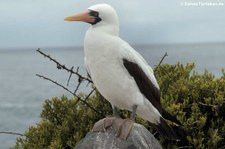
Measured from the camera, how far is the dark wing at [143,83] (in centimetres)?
566

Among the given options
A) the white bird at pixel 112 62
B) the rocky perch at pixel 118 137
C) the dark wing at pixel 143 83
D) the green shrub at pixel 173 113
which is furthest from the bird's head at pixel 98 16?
the green shrub at pixel 173 113

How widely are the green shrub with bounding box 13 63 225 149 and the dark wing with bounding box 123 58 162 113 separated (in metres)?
0.84

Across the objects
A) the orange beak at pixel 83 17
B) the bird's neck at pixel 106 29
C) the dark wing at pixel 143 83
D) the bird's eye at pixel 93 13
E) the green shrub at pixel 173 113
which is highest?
the bird's eye at pixel 93 13

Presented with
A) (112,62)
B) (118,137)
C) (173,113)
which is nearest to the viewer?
(112,62)

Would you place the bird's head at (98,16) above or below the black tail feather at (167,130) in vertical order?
above

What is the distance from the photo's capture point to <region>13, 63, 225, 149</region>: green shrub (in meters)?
6.78

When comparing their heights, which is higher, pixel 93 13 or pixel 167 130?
pixel 93 13

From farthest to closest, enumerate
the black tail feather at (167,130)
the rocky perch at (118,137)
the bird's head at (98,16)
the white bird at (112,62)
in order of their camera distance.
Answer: the black tail feather at (167,130) → the rocky perch at (118,137) → the bird's head at (98,16) → the white bird at (112,62)

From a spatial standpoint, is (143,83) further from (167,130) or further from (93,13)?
(93,13)

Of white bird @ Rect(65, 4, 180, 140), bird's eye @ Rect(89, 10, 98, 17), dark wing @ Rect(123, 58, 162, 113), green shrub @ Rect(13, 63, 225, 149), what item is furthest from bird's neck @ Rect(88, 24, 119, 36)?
green shrub @ Rect(13, 63, 225, 149)

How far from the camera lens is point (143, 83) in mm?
5824

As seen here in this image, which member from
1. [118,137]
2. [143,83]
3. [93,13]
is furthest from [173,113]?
[93,13]

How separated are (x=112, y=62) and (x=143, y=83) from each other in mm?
480

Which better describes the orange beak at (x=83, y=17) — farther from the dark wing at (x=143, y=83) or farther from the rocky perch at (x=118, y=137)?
the rocky perch at (x=118, y=137)
